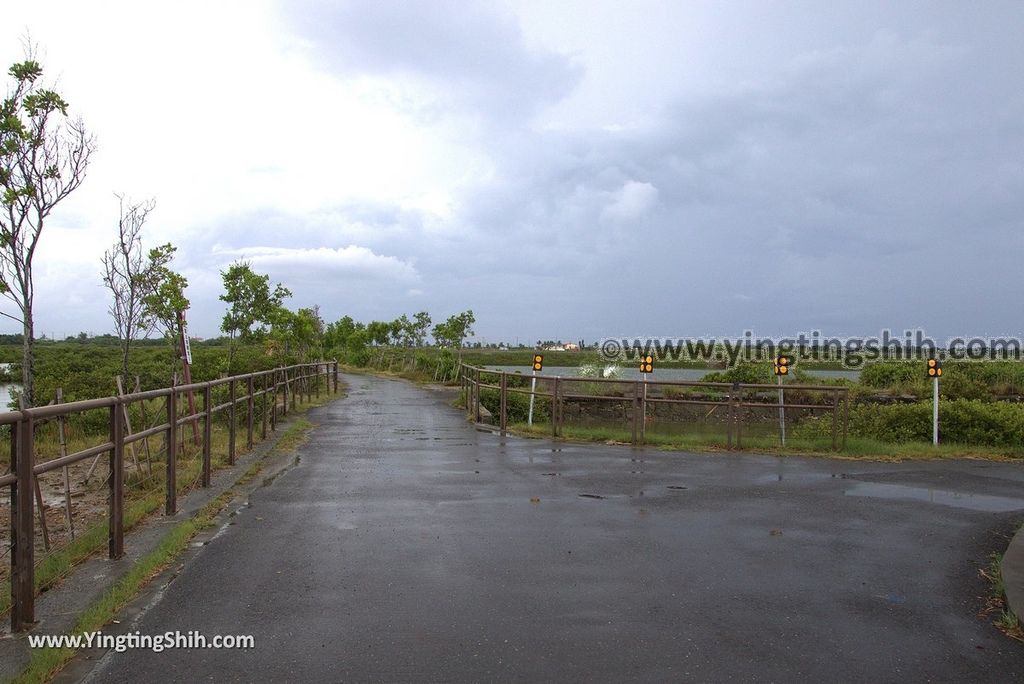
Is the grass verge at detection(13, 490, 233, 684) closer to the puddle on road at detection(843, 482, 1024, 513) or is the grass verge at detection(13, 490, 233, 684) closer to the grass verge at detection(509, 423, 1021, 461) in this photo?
Answer: the puddle on road at detection(843, 482, 1024, 513)

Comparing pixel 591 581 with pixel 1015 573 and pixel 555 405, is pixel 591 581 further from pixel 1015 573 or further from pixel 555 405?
pixel 555 405

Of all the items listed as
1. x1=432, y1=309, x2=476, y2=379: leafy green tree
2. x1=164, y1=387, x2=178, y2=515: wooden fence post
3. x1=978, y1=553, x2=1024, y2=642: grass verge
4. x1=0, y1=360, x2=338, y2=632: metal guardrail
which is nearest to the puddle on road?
x1=978, y1=553, x2=1024, y2=642: grass verge

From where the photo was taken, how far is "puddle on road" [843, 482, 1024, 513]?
846cm

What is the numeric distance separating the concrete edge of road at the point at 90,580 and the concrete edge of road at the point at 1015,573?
5650mm

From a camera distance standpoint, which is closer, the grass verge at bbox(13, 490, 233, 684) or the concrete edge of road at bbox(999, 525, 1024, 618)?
the grass verge at bbox(13, 490, 233, 684)

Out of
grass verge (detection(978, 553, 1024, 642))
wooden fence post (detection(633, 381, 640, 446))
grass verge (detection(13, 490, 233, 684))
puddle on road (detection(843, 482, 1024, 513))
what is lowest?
puddle on road (detection(843, 482, 1024, 513))

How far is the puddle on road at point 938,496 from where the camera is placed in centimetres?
846

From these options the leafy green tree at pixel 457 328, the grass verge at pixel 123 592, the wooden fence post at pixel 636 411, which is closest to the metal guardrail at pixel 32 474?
the grass verge at pixel 123 592

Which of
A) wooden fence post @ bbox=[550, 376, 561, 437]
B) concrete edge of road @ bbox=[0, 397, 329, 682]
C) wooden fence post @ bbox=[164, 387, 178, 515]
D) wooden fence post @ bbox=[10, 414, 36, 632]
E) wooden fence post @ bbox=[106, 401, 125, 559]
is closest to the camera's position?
concrete edge of road @ bbox=[0, 397, 329, 682]

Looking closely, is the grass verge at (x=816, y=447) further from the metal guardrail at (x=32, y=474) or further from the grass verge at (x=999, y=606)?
the metal guardrail at (x=32, y=474)

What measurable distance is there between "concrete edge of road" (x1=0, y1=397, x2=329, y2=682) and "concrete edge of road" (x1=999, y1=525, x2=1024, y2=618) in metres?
5.65

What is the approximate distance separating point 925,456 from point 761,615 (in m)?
9.45

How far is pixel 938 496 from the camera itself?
9000 mm

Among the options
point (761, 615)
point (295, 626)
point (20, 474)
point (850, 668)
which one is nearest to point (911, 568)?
point (761, 615)
